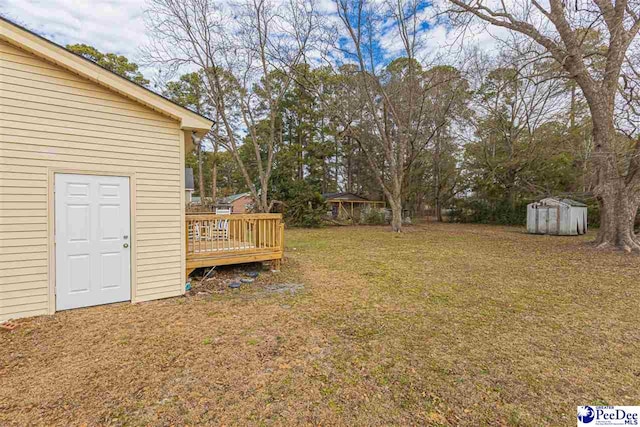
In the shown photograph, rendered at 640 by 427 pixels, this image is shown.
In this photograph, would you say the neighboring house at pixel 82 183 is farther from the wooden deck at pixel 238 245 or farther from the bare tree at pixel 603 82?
the bare tree at pixel 603 82

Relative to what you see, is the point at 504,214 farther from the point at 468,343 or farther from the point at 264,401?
the point at 264,401

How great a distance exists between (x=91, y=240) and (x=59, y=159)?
3.90 feet

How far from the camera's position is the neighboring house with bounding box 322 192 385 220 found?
22977mm

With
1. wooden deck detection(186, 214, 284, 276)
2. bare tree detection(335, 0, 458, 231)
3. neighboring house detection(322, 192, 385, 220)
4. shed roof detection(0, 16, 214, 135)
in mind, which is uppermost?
bare tree detection(335, 0, 458, 231)

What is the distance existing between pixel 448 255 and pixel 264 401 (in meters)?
7.92

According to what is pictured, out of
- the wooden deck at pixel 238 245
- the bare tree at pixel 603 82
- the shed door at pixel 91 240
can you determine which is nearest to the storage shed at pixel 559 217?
the bare tree at pixel 603 82

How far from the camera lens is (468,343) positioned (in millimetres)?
3289

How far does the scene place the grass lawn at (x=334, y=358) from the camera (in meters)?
2.22

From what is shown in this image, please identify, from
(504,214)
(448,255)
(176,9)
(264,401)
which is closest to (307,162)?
(176,9)

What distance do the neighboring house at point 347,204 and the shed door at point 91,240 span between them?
18.3 m

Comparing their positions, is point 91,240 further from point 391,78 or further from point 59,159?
point 391,78

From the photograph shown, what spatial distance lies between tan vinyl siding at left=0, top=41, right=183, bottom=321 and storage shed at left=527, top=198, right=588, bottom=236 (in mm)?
16814

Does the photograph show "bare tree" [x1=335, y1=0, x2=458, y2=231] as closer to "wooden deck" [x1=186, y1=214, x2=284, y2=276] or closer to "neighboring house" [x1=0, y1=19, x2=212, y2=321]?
"wooden deck" [x1=186, y1=214, x2=284, y2=276]

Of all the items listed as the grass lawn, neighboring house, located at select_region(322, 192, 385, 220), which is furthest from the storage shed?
neighboring house, located at select_region(322, 192, 385, 220)
